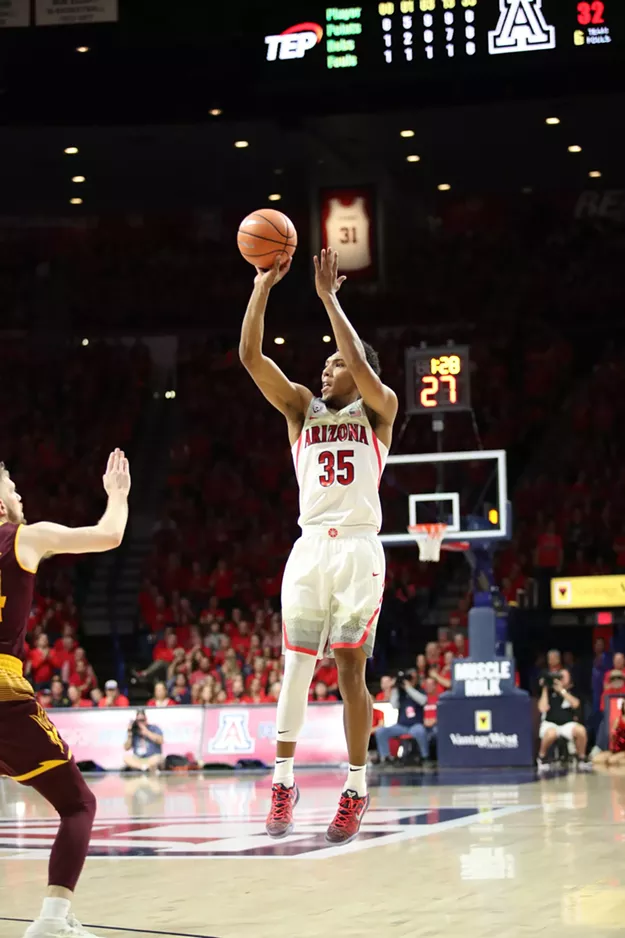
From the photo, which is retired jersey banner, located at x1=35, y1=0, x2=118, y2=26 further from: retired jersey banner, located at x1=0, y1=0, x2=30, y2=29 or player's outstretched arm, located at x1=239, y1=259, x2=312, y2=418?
player's outstretched arm, located at x1=239, y1=259, x2=312, y2=418

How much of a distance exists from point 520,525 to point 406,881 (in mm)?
15677

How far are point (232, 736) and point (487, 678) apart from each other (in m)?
3.43

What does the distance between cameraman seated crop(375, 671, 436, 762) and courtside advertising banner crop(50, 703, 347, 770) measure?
1.98 feet

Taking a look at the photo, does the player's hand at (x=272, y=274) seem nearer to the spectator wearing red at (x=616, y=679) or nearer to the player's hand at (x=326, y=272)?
the player's hand at (x=326, y=272)

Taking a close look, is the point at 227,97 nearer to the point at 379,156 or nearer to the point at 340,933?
the point at 379,156

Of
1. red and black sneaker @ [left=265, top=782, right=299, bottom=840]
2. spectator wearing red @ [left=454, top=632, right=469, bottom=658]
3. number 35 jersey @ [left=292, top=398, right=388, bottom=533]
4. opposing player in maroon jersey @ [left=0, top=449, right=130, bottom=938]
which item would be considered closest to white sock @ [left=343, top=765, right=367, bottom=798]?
red and black sneaker @ [left=265, top=782, right=299, bottom=840]

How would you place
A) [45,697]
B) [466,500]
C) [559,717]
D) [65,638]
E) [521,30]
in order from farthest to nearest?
[65,638] < [45,697] < [466,500] < [559,717] < [521,30]

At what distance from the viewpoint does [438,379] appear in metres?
16.5

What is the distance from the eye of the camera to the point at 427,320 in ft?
82.2

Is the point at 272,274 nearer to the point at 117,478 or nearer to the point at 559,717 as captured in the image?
the point at 117,478

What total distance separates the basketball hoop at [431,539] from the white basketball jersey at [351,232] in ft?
17.9

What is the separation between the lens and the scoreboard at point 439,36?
1555 centimetres

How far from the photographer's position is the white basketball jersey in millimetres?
20719

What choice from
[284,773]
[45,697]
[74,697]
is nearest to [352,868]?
[284,773]
